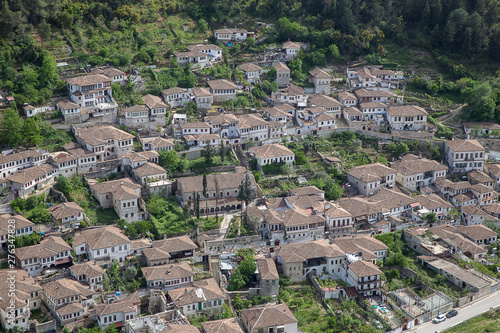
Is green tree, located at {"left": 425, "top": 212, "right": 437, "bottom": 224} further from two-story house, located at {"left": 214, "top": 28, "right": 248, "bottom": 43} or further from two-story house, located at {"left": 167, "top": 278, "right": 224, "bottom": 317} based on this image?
two-story house, located at {"left": 214, "top": 28, "right": 248, "bottom": 43}

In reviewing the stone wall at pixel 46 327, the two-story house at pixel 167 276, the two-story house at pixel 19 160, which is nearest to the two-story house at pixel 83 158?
the two-story house at pixel 19 160

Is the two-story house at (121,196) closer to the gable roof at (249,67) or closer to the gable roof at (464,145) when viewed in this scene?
the gable roof at (249,67)

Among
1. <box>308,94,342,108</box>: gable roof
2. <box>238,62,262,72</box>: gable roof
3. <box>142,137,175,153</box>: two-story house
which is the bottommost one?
<box>142,137,175,153</box>: two-story house

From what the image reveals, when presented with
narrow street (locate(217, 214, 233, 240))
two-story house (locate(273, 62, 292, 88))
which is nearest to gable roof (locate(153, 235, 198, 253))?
narrow street (locate(217, 214, 233, 240))

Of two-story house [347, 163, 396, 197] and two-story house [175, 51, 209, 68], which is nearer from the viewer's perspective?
two-story house [347, 163, 396, 197]

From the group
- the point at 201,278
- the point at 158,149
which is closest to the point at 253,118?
the point at 158,149

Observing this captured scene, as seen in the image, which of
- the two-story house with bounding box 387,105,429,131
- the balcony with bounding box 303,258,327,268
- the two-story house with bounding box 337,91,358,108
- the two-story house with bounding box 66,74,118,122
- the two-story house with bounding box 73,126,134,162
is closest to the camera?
the balcony with bounding box 303,258,327,268
